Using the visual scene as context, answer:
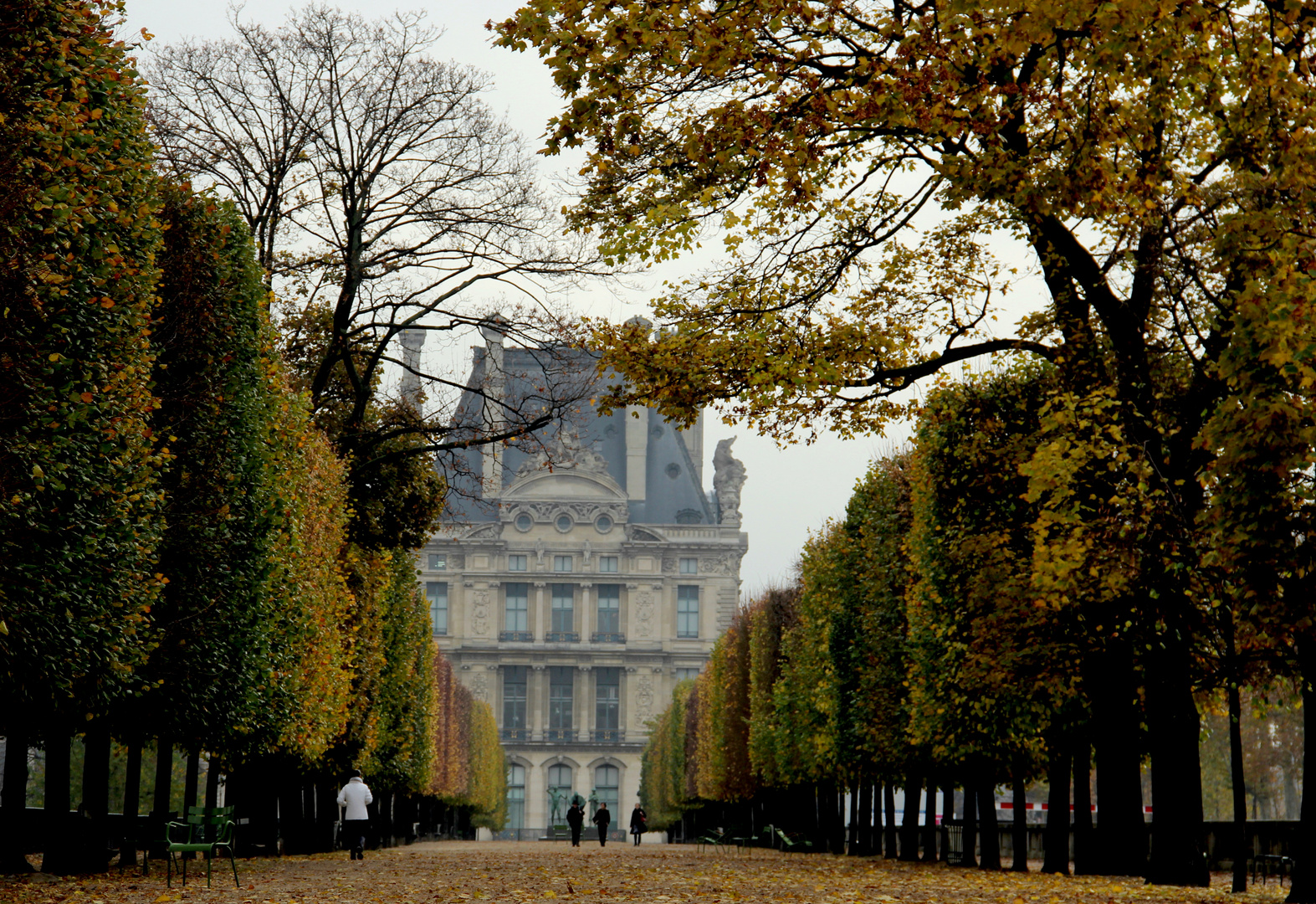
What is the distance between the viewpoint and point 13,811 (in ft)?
Answer: 65.2

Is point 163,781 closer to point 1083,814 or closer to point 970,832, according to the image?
point 1083,814

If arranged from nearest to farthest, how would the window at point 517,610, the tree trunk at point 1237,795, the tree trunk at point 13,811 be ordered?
the tree trunk at point 1237,795
the tree trunk at point 13,811
the window at point 517,610

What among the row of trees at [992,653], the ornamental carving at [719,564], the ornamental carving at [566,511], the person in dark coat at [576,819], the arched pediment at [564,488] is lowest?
the person in dark coat at [576,819]

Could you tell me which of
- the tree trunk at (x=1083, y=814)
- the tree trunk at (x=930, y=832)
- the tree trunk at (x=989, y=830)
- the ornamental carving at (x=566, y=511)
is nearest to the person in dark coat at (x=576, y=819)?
the tree trunk at (x=930, y=832)

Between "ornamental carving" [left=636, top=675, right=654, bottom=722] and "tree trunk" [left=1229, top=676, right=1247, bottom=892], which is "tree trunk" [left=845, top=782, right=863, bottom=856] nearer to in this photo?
"tree trunk" [left=1229, top=676, right=1247, bottom=892]

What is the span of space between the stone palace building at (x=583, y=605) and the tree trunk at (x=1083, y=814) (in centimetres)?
8589

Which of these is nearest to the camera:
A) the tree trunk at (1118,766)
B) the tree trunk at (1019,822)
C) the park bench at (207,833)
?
the park bench at (207,833)

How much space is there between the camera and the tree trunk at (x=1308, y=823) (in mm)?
13172

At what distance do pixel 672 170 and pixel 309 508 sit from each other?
12.7 metres

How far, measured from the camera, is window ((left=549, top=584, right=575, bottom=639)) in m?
115

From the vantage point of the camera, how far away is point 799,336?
15.7 m

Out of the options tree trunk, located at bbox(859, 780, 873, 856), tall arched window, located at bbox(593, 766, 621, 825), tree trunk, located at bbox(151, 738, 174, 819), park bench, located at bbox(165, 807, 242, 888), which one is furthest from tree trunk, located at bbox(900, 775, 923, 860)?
tall arched window, located at bbox(593, 766, 621, 825)

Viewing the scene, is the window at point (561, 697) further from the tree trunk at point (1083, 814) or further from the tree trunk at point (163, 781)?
the tree trunk at point (163, 781)

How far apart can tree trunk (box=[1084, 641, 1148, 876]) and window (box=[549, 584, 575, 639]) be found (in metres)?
94.8
